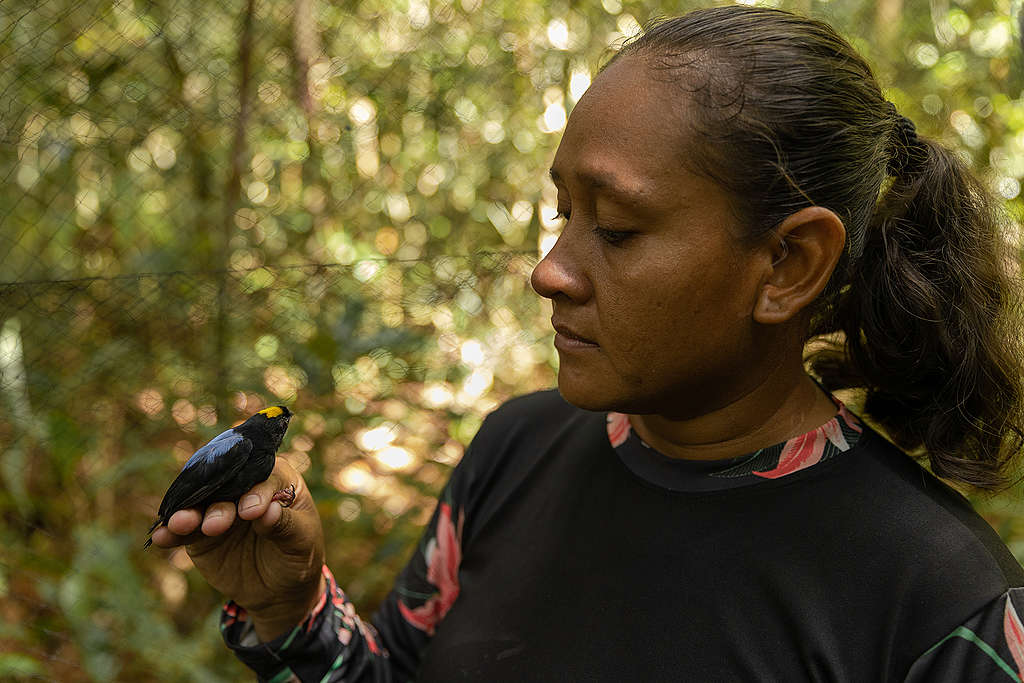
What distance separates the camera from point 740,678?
886 millimetres

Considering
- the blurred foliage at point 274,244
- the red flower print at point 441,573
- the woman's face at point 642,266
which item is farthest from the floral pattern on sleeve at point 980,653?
the blurred foliage at point 274,244

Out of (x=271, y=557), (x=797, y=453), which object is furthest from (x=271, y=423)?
(x=797, y=453)

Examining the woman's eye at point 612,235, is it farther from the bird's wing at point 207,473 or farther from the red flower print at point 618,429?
the bird's wing at point 207,473

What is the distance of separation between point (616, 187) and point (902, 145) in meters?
0.41

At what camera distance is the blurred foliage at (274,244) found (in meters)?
1.58

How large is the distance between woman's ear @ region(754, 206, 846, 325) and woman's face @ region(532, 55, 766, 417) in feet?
0.06

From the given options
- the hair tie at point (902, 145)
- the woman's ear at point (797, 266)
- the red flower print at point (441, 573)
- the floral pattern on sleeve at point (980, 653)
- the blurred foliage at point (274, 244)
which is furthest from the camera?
the blurred foliage at point (274, 244)

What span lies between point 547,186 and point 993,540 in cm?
147

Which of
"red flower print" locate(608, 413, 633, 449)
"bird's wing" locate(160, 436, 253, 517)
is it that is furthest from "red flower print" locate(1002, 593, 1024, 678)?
"bird's wing" locate(160, 436, 253, 517)

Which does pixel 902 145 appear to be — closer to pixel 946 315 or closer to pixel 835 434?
pixel 946 315

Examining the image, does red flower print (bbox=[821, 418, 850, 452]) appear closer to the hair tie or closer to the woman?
the woman

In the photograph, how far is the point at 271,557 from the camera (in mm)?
1052

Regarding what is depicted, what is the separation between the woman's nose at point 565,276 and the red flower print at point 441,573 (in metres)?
0.45

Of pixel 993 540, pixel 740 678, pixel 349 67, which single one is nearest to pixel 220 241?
pixel 349 67
